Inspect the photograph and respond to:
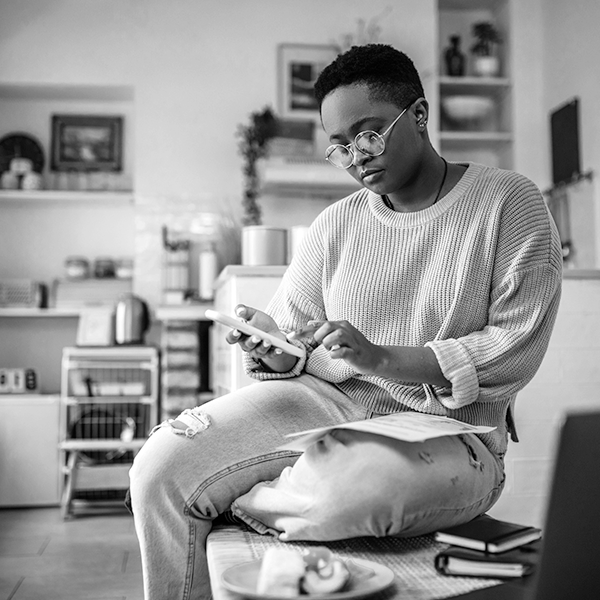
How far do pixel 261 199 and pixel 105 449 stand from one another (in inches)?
63.6

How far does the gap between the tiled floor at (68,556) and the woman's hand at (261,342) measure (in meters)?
1.06

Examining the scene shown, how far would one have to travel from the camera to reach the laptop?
0.69 m

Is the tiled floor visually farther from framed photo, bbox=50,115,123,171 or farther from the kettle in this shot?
framed photo, bbox=50,115,123,171

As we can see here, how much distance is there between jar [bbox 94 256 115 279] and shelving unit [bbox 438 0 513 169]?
200cm

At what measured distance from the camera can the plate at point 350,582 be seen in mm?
→ 937

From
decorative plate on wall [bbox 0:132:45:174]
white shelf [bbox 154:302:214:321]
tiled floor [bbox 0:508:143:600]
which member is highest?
decorative plate on wall [bbox 0:132:45:174]

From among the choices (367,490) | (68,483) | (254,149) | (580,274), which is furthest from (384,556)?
(254,149)

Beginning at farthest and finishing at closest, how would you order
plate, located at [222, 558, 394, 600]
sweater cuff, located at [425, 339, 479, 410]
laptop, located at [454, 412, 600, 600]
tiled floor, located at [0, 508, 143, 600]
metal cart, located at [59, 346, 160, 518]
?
metal cart, located at [59, 346, 160, 518]
tiled floor, located at [0, 508, 143, 600]
sweater cuff, located at [425, 339, 479, 410]
plate, located at [222, 558, 394, 600]
laptop, located at [454, 412, 600, 600]

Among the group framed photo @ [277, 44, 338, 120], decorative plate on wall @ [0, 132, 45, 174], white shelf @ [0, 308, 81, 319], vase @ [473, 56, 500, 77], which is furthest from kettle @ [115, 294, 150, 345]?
vase @ [473, 56, 500, 77]

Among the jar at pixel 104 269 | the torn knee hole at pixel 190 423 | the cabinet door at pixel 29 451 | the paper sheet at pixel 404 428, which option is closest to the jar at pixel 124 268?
the jar at pixel 104 269

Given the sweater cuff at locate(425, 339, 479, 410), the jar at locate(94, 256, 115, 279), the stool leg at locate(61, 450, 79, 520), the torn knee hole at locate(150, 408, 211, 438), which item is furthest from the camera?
the jar at locate(94, 256, 115, 279)

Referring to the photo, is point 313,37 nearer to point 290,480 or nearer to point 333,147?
point 333,147

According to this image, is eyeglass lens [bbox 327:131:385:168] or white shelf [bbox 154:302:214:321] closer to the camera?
eyeglass lens [bbox 327:131:385:168]

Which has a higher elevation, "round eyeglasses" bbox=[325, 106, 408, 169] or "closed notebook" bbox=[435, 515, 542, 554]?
"round eyeglasses" bbox=[325, 106, 408, 169]
